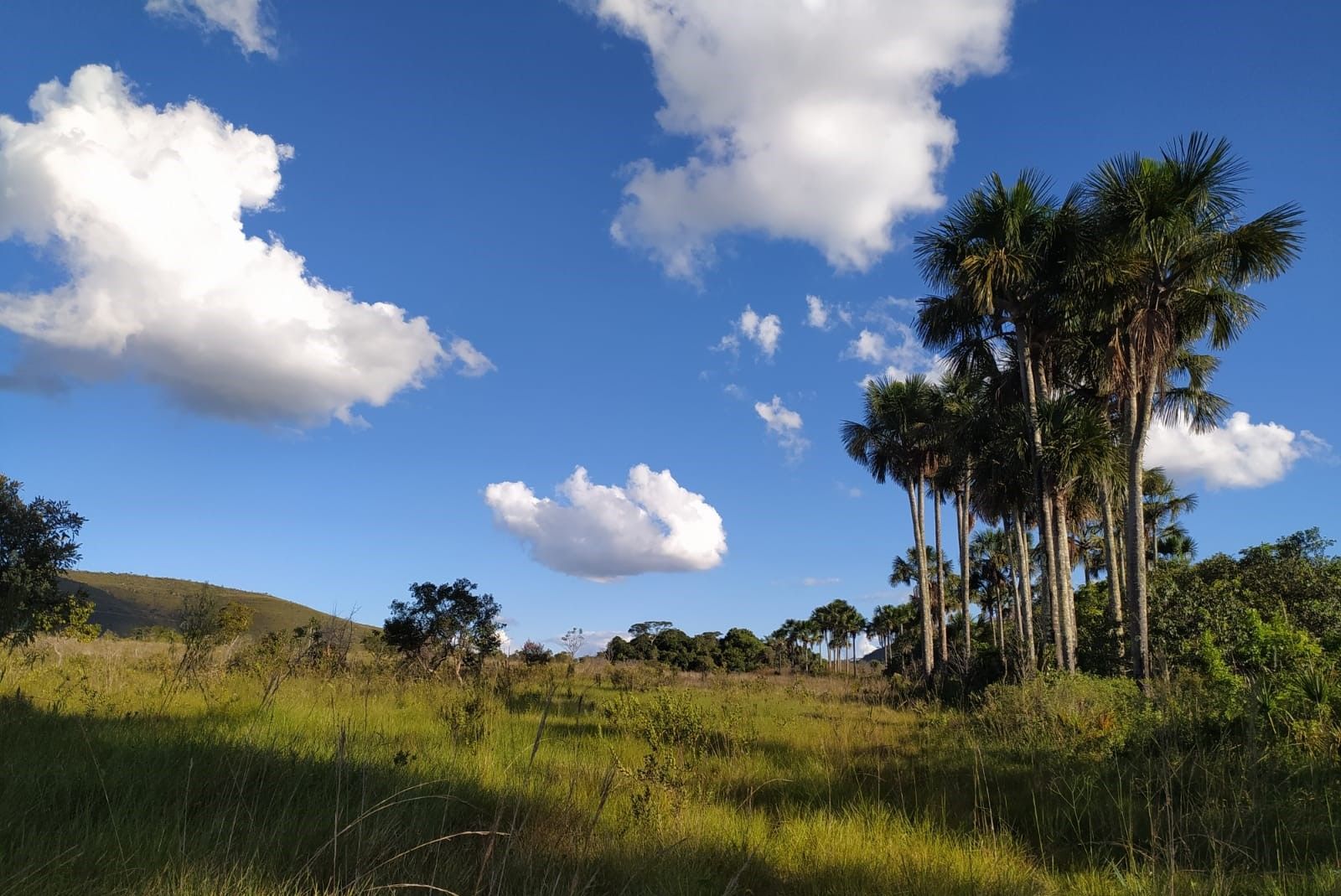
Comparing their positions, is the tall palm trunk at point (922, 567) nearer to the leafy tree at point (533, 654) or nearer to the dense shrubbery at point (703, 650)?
the dense shrubbery at point (703, 650)

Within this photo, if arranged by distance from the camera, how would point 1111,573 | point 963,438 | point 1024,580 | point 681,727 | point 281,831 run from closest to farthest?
point 281,831 < point 681,727 < point 1111,573 < point 963,438 < point 1024,580

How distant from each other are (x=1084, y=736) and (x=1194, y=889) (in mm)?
6730

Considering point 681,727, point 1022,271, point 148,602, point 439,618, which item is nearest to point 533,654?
point 681,727

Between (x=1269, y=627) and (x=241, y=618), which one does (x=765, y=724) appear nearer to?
(x=1269, y=627)

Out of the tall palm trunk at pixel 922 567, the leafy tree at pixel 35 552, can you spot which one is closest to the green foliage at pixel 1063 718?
the tall palm trunk at pixel 922 567

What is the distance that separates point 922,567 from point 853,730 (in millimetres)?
22878

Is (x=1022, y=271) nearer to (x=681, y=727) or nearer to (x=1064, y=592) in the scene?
(x=1064, y=592)

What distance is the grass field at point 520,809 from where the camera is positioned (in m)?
3.10

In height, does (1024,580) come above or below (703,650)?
above

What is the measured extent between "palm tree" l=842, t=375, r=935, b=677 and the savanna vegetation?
809cm

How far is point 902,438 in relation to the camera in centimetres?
3472

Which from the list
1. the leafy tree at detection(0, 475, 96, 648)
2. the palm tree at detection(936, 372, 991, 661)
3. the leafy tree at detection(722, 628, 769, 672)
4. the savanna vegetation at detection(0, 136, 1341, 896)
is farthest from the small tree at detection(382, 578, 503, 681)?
the leafy tree at detection(722, 628, 769, 672)

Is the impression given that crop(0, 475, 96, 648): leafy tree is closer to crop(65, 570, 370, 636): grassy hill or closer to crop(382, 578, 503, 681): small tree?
crop(382, 578, 503, 681): small tree

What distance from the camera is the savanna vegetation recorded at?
3.60 meters
